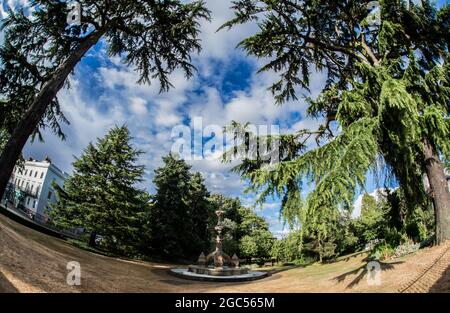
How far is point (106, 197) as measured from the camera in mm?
20656

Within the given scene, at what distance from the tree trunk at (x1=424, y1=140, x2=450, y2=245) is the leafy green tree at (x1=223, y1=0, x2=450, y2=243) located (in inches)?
1.0

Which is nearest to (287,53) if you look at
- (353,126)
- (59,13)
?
(353,126)

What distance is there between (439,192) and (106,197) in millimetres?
20741

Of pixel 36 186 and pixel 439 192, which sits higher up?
pixel 36 186

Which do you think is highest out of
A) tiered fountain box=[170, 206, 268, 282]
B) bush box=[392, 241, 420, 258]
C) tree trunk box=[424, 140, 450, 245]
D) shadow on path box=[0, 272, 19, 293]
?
tree trunk box=[424, 140, 450, 245]

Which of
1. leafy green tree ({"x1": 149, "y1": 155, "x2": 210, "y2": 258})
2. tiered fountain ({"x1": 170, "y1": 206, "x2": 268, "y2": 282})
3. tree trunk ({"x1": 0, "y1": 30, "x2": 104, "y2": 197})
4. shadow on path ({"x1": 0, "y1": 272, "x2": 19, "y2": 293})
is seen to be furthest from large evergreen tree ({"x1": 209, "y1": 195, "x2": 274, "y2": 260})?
shadow on path ({"x1": 0, "y1": 272, "x2": 19, "y2": 293})

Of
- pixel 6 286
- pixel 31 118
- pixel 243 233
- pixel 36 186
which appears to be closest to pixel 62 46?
pixel 31 118

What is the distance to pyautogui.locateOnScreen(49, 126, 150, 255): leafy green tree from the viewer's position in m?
20.2

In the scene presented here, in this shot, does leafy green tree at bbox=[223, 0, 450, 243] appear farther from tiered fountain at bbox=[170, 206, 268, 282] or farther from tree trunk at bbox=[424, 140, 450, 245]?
tiered fountain at bbox=[170, 206, 268, 282]

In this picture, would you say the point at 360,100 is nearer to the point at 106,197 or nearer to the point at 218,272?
the point at 218,272

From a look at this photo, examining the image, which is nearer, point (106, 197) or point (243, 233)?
point (106, 197)
